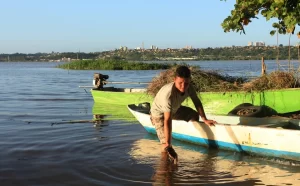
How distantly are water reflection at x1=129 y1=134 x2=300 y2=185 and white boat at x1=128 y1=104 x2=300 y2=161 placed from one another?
198 mm

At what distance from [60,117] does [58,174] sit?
7797 millimetres

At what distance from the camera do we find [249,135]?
26.9 ft

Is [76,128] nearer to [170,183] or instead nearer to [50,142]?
[50,142]

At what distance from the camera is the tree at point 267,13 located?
8.20 m

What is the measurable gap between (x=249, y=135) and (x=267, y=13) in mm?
2495

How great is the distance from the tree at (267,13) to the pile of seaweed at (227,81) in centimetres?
311

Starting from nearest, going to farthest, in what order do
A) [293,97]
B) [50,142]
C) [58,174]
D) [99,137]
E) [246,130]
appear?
[58,174] < [246,130] < [50,142] < [99,137] < [293,97]

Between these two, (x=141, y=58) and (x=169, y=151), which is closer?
(x=169, y=151)

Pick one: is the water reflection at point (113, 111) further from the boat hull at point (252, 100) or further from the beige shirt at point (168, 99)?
the beige shirt at point (168, 99)

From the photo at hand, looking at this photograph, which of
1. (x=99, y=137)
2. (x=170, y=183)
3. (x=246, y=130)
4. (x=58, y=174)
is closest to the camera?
(x=170, y=183)

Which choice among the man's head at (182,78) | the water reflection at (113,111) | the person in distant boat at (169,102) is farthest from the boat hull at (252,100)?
the man's head at (182,78)

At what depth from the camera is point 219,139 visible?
8.86 metres

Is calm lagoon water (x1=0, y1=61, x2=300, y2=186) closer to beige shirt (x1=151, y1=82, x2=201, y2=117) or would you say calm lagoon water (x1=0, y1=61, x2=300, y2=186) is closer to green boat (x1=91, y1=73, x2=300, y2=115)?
beige shirt (x1=151, y1=82, x2=201, y2=117)

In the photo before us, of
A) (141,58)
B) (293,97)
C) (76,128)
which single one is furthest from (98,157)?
(141,58)
